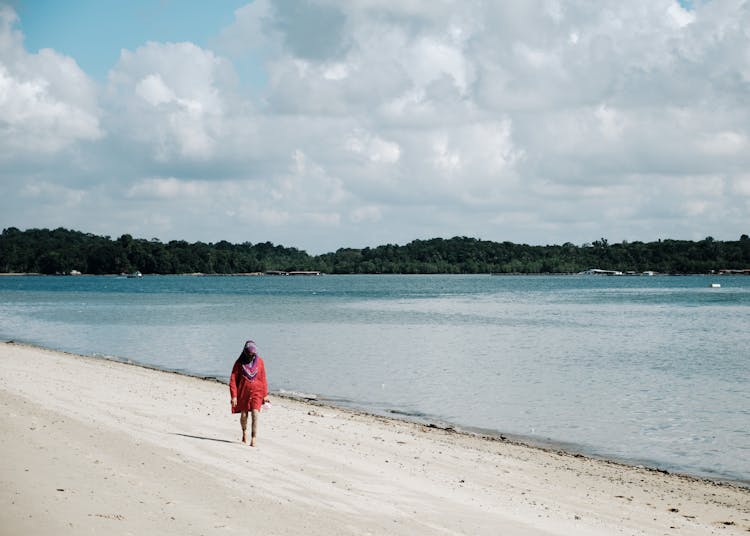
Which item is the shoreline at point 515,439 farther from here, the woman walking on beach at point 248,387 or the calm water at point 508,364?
the woman walking on beach at point 248,387

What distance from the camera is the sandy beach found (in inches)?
400

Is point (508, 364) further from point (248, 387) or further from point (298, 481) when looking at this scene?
point (298, 481)

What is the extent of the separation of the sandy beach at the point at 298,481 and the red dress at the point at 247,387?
31.9 inches

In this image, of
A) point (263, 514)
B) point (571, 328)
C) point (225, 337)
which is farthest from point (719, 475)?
point (571, 328)

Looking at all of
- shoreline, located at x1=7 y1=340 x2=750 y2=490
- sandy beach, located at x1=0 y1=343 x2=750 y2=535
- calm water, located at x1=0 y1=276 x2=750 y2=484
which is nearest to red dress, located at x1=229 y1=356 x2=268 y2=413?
sandy beach, located at x1=0 y1=343 x2=750 y2=535

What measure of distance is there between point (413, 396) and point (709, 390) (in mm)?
11703

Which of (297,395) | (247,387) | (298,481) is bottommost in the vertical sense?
(297,395)

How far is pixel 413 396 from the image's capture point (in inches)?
1099

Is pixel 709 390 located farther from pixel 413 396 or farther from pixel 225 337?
pixel 225 337

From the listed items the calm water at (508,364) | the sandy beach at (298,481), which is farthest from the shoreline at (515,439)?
the sandy beach at (298,481)

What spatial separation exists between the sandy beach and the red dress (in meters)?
0.81

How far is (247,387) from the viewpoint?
50.0ft

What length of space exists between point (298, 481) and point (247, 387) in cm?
310

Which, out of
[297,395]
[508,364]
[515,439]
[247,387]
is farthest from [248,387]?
[508,364]
